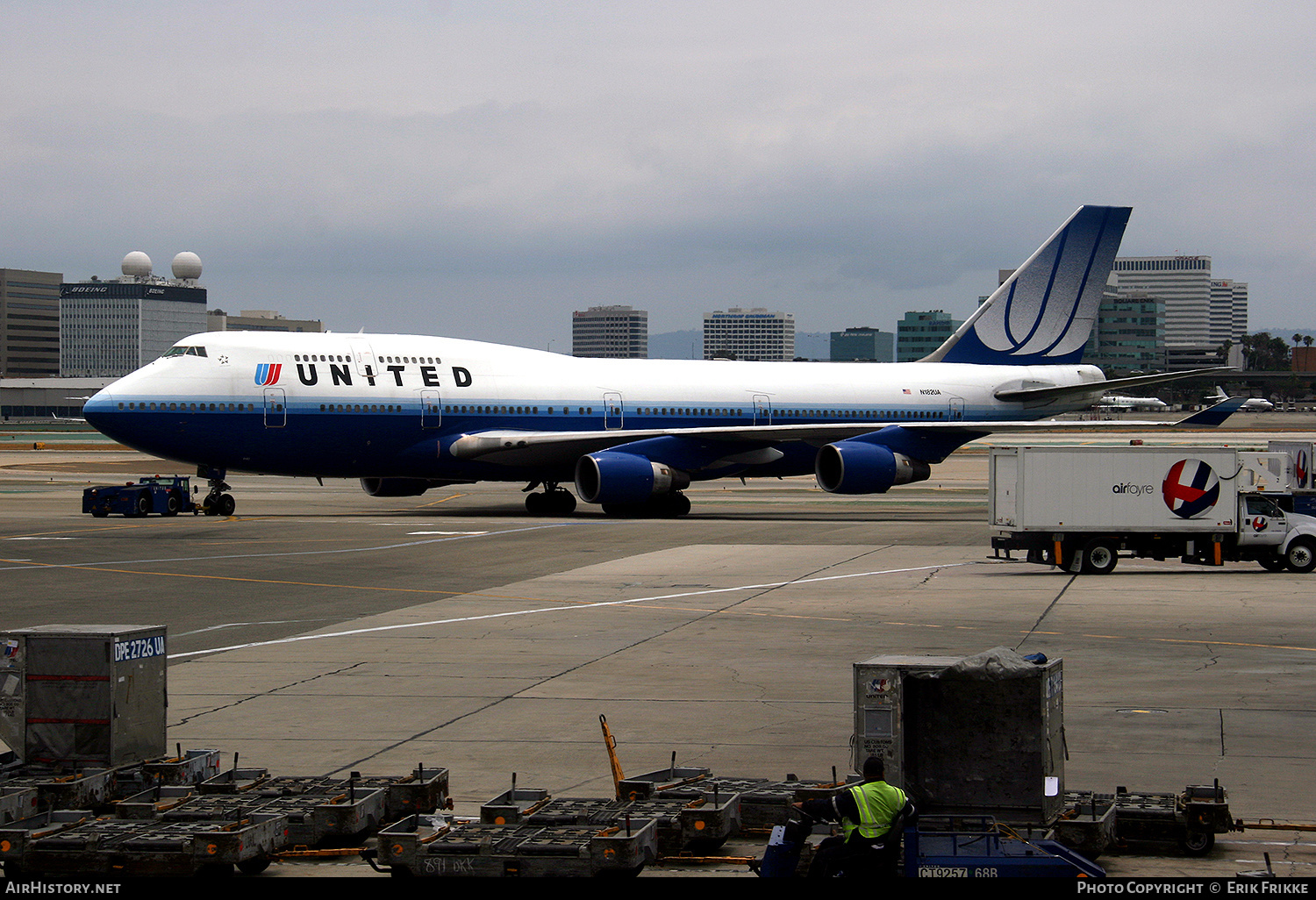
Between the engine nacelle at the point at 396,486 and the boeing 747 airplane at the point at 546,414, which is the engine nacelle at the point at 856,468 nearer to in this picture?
the boeing 747 airplane at the point at 546,414

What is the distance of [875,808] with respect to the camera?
865cm

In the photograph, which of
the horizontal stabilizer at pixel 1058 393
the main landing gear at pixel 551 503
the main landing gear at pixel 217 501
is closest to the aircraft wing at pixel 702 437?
the main landing gear at pixel 551 503

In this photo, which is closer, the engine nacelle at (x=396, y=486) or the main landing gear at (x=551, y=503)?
the main landing gear at (x=551, y=503)

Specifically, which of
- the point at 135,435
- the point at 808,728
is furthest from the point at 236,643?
the point at 135,435

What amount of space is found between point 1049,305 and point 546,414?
69.8 ft

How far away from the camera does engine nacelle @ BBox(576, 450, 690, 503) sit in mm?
40500

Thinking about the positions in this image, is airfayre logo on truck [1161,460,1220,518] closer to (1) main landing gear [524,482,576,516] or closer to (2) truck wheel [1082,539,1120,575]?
(2) truck wheel [1082,539,1120,575]

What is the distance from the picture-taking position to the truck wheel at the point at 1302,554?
28625 millimetres

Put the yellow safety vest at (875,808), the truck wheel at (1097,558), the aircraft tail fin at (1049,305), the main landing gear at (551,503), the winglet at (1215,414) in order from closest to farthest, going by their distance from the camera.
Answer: the yellow safety vest at (875,808), the truck wheel at (1097,558), the winglet at (1215,414), the main landing gear at (551,503), the aircraft tail fin at (1049,305)

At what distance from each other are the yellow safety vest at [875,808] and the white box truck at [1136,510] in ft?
66.5

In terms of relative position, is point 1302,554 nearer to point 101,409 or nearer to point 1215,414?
point 1215,414

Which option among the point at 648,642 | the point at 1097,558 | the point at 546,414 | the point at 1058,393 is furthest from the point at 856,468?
the point at 648,642

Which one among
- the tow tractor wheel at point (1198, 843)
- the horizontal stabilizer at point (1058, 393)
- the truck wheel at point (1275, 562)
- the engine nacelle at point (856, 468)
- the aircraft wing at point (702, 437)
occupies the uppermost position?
the horizontal stabilizer at point (1058, 393)

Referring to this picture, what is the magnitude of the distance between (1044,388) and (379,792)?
145 feet
